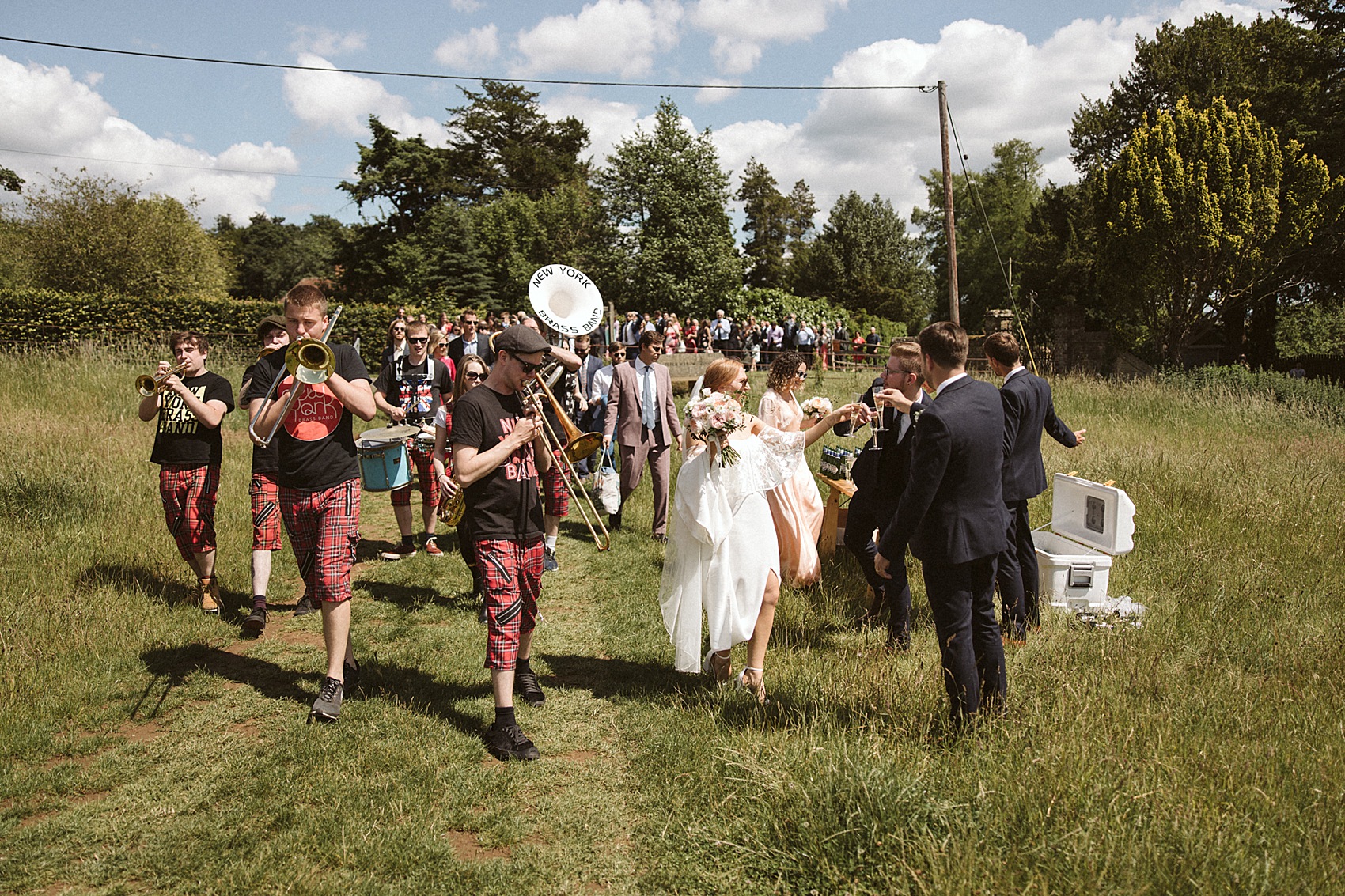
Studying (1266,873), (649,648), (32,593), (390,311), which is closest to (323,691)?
(649,648)

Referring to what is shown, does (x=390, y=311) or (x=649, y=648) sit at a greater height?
(x=390, y=311)

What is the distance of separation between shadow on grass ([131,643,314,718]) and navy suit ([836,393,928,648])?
3.72m

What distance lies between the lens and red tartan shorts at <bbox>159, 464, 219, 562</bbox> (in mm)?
5969

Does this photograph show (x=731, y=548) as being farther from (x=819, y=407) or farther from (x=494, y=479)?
A: (x=494, y=479)

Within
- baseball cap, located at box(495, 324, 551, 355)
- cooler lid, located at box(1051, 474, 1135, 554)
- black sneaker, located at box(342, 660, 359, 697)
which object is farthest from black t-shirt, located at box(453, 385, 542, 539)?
cooler lid, located at box(1051, 474, 1135, 554)

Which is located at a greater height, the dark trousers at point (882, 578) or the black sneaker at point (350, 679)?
the dark trousers at point (882, 578)

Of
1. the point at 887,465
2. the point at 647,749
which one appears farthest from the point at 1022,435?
the point at 647,749

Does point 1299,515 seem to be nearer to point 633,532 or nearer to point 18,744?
point 633,532

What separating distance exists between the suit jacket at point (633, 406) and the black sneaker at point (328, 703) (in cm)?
441

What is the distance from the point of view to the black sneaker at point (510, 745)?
4195 mm

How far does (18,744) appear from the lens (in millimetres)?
4145

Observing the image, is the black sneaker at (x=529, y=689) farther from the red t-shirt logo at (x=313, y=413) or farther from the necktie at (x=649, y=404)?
the necktie at (x=649, y=404)

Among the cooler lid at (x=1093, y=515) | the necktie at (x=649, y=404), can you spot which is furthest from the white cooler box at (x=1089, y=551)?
the necktie at (x=649, y=404)

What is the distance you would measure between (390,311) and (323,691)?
25.4m
